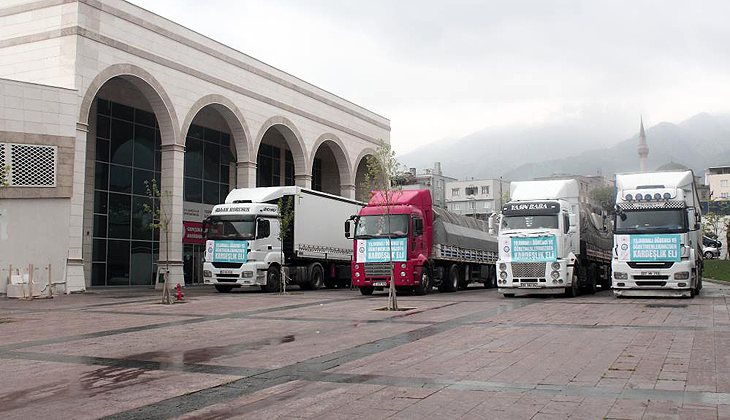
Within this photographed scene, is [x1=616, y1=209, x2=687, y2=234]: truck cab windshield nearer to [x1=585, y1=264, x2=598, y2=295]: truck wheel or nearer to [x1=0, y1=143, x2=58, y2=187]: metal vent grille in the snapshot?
[x1=585, y1=264, x2=598, y2=295]: truck wheel

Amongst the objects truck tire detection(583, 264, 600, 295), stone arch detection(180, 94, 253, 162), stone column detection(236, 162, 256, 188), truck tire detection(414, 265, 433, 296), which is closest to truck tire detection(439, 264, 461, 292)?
truck tire detection(414, 265, 433, 296)

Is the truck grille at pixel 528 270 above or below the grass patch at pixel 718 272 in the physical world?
above

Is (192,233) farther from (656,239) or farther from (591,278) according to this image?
(656,239)

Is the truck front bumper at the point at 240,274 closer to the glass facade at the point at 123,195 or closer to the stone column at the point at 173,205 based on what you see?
the stone column at the point at 173,205

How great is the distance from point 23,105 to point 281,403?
2262 cm

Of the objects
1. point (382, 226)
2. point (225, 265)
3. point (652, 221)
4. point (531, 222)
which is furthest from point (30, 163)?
point (652, 221)

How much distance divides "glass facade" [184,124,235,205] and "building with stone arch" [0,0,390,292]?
0.09m

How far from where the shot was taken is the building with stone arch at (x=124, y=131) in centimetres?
2481

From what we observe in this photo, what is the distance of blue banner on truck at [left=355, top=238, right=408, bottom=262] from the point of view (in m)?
22.5

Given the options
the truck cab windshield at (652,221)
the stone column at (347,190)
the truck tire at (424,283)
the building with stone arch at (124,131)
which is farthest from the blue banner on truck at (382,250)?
the stone column at (347,190)

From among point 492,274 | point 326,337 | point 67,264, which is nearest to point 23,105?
point 67,264

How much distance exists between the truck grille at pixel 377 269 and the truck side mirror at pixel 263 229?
17.0 ft

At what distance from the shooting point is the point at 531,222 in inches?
821

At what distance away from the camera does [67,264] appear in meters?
25.4
